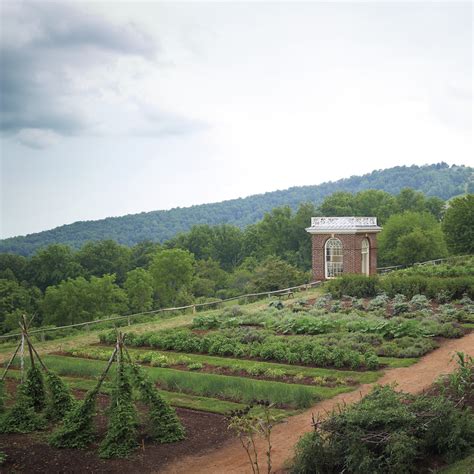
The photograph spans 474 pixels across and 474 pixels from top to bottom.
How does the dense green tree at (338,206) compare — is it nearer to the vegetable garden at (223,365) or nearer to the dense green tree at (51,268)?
the dense green tree at (51,268)

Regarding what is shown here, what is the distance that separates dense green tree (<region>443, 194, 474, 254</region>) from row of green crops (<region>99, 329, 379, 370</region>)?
89.0ft

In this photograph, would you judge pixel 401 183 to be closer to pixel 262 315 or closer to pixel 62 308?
pixel 62 308

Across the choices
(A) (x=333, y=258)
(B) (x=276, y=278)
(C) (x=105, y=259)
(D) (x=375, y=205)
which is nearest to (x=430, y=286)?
(A) (x=333, y=258)

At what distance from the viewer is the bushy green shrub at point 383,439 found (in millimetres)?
8219

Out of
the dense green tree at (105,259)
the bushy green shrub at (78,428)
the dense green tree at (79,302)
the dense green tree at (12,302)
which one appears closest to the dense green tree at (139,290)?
the dense green tree at (79,302)

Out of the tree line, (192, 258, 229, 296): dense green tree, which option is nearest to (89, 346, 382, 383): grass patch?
the tree line

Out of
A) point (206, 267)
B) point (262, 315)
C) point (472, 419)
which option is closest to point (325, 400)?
point (472, 419)

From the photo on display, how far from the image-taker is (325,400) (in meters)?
12.3

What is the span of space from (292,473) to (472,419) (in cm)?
268

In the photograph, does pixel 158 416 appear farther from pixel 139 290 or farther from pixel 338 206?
pixel 338 206

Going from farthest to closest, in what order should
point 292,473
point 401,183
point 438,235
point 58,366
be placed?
point 401,183
point 438,235
point 58,366
point 292,473

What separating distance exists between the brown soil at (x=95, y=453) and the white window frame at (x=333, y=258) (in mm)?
23291

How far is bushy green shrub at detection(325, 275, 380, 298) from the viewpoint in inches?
1044

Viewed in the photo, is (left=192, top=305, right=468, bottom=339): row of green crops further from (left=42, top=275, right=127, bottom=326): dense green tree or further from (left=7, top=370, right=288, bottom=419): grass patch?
(left=42, top=275, right=127, bottom=326): dense green tree
